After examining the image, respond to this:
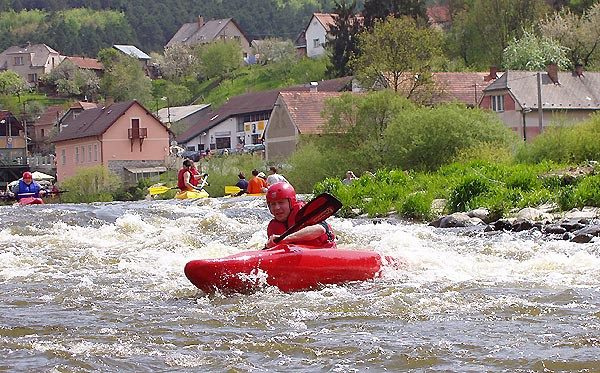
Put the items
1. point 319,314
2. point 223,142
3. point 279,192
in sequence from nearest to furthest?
point 319,314
point 279,192
point 223,142

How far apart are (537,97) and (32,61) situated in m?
103

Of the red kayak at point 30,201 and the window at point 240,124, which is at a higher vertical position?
the window at point 240,124

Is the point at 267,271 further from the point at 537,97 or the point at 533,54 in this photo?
the point at 533,54

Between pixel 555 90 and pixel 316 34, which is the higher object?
pixel 316 34

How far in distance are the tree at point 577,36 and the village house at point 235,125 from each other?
2327 cm

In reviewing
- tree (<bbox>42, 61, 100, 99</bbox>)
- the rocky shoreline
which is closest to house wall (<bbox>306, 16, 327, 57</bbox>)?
tree (<bbox>42, 61, 100, 99</bbox>)

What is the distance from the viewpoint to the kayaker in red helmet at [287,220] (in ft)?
34.4

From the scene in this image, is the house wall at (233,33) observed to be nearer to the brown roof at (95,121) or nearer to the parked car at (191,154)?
the parked car at (191,154)

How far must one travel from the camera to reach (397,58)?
4725 centimetres

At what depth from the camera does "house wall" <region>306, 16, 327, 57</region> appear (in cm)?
11419

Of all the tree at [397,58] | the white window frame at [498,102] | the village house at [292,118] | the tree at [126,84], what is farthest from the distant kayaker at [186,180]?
the tree at [126,84]

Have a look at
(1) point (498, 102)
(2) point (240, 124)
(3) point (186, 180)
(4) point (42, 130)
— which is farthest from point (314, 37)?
(3) point (186, 180)

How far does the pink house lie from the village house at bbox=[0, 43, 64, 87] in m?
68.9

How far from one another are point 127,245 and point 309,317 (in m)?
7.58
